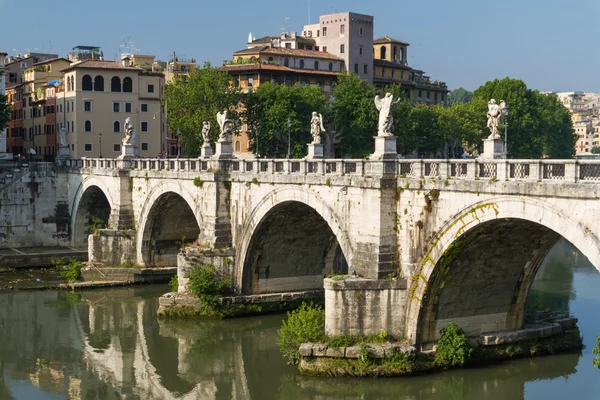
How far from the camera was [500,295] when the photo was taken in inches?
998

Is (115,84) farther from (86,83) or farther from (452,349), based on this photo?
(452,349)

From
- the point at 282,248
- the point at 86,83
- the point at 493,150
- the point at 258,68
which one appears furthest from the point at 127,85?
the point at 493,150

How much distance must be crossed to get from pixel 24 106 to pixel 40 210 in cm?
2599

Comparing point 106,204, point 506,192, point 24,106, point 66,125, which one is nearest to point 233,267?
point 506,192

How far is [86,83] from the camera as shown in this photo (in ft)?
202

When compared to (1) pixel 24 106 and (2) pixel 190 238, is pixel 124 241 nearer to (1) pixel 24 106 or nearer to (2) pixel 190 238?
(2) pixel 190 238

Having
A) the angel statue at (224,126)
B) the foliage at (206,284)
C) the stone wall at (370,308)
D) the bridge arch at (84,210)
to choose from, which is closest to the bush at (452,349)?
the stone wall at (370,308)

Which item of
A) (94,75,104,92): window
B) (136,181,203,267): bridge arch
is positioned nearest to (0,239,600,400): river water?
(136,181,203,267): bridge arch

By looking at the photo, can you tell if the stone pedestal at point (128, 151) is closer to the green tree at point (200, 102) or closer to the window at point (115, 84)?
the green tree at point (200, 102)

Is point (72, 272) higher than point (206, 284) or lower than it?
lower

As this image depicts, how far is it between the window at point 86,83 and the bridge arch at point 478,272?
42.8 m

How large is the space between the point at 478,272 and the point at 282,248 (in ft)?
35.3

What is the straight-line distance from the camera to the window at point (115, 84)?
6231cm

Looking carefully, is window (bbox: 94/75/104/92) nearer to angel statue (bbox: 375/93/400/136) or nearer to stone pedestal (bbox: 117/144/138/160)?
stone pedestal (bbox: 117/144/138/160)
